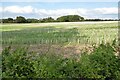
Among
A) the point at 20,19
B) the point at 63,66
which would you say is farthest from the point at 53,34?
the point at 63,66

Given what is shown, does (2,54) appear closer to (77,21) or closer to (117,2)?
(77,21)

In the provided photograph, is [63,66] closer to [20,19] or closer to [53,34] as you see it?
[20,19]

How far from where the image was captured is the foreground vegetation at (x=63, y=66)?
223cm

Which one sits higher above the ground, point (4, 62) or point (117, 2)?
point (117, 2)

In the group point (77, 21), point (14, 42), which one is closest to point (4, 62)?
point (14, 42)

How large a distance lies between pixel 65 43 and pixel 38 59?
1069 mm

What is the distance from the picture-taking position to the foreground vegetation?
2232 millimetres

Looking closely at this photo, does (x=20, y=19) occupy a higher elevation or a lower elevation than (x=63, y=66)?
higher

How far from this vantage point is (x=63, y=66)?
7.41ft

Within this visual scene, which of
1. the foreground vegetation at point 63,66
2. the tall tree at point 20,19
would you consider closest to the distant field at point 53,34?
the tall tree at point 20,19

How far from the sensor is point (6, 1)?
2678 millimetres

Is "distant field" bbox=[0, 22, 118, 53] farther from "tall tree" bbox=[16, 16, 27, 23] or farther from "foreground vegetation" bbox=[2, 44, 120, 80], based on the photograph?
"foreground vegetation" bbox=[2, 44, 120, 80]

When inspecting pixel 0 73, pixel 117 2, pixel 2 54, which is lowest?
pixel 0 73

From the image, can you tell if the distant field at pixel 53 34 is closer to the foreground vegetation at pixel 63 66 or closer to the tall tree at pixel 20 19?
the tall tree at pixel 20 19
